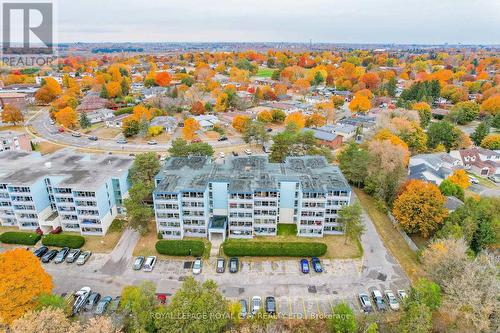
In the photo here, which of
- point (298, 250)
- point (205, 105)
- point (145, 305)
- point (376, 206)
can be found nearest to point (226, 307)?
point (145, 305)

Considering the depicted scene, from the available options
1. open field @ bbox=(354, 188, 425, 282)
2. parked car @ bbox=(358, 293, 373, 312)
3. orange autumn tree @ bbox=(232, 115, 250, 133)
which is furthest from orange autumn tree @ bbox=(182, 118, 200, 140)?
parked car @ bbox=(358, 293, 373, 312)

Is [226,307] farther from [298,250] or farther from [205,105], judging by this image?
[205,105]

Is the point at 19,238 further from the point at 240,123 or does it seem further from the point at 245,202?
the point at 240,123

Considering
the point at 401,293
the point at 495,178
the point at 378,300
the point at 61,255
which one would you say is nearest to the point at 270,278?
the point at 378,300

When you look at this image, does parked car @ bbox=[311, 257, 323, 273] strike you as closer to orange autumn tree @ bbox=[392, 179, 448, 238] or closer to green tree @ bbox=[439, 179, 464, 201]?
orange autumn tree @ bbox=[392, 179, 448, 238]

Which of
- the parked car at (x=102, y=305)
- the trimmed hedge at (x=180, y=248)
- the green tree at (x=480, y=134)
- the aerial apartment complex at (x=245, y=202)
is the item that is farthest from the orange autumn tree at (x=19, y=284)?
the green tree at (x=480, y=134)

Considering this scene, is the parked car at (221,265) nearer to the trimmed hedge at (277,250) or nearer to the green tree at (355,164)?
the trimmed hedge at (277,250)
